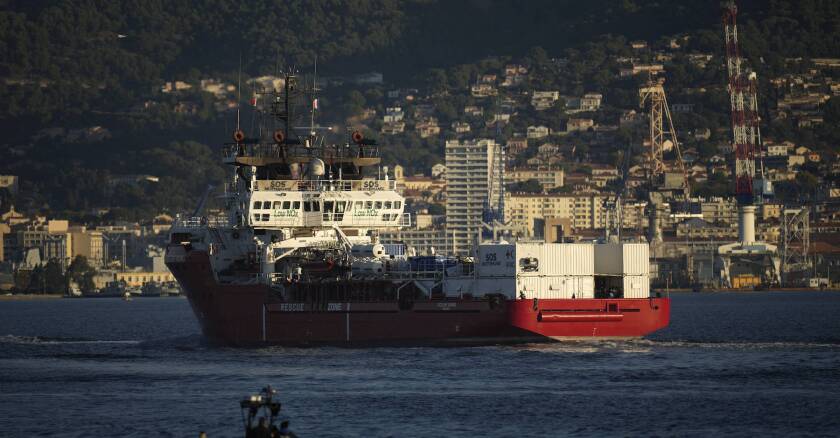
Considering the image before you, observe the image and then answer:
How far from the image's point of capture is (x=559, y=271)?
68625 millimetres

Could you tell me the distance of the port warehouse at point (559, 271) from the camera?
68.2 meters

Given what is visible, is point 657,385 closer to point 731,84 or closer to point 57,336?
point 57,336

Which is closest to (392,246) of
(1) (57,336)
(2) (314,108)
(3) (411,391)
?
(2) (314,108)

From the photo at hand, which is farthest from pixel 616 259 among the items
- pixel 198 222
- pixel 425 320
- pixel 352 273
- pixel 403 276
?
pixel 198 222

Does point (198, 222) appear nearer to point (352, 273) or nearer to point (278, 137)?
point (278, 137)

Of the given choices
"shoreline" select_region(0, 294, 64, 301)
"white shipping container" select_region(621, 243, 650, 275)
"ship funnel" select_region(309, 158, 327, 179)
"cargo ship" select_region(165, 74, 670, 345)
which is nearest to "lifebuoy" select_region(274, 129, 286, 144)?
"cargo ship" select_region(165, 74, 670, 345)

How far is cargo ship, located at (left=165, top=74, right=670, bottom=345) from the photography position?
68.6 metres

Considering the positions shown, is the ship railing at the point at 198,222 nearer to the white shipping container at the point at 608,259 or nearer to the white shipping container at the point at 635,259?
the white shipping container at the point at 608,259

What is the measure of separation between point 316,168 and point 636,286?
609 inches

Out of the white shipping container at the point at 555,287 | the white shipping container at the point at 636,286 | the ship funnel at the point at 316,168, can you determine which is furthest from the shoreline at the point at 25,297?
the white shipping container at the point at 555,287

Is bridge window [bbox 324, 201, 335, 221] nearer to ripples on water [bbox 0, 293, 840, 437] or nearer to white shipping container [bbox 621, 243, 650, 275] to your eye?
ripples on water [bbox 0, 293, 840, 437]

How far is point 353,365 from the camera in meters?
63.9

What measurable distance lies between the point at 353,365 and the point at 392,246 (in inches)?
474

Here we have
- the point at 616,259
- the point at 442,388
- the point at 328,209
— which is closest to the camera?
the point at 442,388
